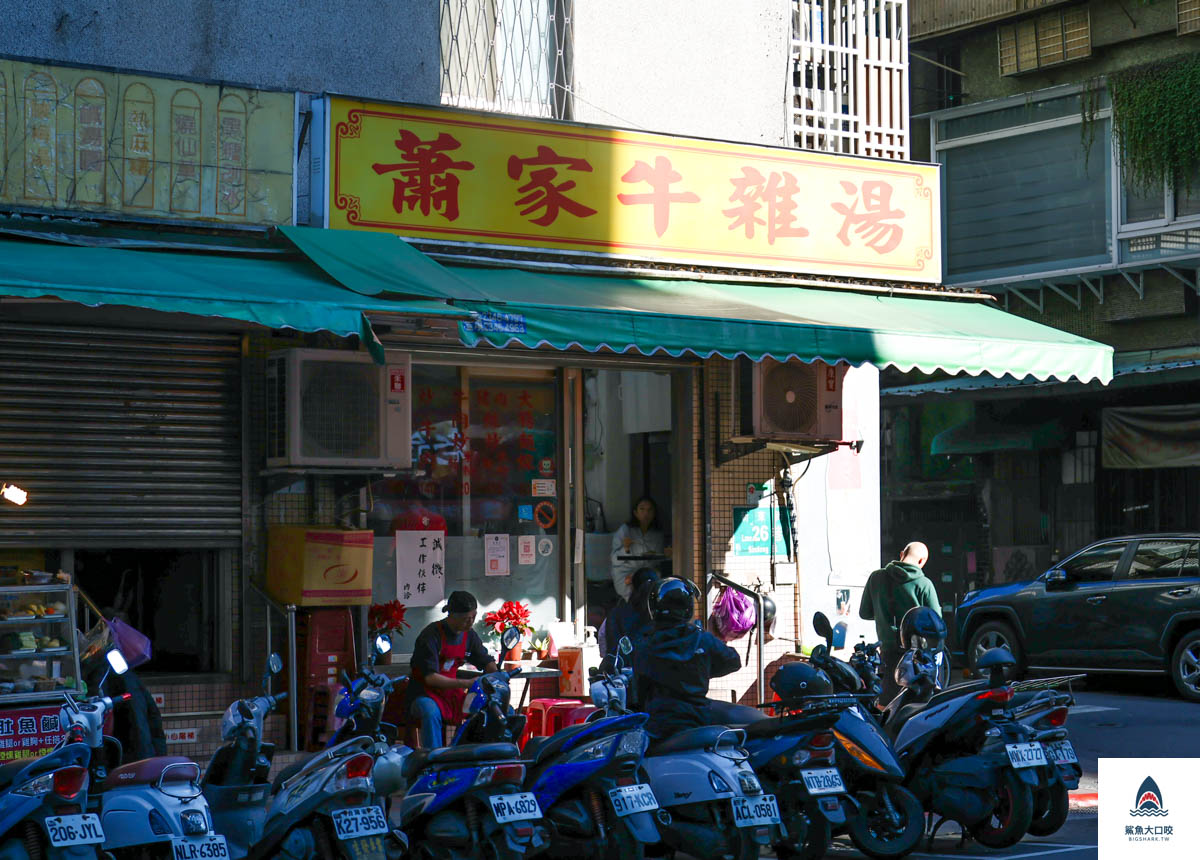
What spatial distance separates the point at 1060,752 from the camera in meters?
8.74

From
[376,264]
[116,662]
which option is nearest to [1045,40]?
[376,264]

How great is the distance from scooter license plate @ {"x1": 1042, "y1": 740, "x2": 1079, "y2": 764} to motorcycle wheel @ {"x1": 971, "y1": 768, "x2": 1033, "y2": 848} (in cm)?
24

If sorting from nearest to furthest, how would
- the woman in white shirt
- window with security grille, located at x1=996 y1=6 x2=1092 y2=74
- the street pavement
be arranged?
the street pavement, the woman in white shirt, window with security grille, located at x1=996 y1=6 x2=1092 y2=74

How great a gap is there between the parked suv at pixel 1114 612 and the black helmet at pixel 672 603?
8.17 metres

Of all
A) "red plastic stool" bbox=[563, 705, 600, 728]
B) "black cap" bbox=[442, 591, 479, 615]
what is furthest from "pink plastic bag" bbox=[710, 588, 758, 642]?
"black cap" bbox=[442, 591, 479, 615]

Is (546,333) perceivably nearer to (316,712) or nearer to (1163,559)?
(316,712)

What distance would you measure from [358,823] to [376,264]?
4.33 meters

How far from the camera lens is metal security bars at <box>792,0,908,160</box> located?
45.1 ft

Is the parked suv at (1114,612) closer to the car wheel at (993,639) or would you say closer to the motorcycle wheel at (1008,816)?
the car wheel at (993,639)

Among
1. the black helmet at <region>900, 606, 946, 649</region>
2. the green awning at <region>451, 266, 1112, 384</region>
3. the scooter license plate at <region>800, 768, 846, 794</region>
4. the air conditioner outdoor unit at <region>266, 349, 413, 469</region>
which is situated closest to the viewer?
the scooter license plate at <region>800, 768, 846, 794</region>

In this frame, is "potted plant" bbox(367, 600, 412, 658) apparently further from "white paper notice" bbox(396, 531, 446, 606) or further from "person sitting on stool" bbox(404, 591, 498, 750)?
"person sitting on stool" bbox(404, 591, 498, 750)

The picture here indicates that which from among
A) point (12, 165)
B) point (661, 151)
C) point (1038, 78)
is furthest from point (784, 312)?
point (1038, 78)

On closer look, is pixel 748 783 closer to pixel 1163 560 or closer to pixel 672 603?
pixel 672 603

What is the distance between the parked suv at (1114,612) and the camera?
1599 cm
